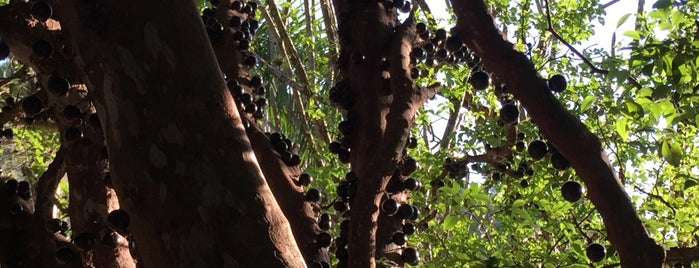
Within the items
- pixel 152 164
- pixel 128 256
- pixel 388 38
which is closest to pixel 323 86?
pixel 388 38

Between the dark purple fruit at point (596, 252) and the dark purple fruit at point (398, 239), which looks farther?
the dark purple fruit at point (398, 239)

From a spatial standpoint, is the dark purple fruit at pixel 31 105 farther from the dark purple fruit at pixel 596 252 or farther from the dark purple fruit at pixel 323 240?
the dark purple fruit at pixel 596 252

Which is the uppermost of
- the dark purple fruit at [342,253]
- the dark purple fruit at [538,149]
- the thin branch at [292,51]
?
the thin branch at [292,51]

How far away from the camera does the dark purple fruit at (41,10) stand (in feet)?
7.62

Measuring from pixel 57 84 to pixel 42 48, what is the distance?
0.15 m

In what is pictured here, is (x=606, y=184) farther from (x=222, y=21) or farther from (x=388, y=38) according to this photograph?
(x=222, y=21)

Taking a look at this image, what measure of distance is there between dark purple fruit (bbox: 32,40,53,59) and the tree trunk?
0.81 meters

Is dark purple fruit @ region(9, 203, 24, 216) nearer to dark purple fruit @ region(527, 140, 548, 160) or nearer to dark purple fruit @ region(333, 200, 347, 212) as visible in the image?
dark purple fruit @ region(333, 200, 347, 212)

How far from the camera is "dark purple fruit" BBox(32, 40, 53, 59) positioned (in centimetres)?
238

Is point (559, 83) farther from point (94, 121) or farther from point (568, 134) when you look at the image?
point (94, 121)

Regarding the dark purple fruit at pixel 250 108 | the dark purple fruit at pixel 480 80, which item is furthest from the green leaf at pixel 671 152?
the dark purple fruit at pixel 250 108

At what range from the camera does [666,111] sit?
193cm

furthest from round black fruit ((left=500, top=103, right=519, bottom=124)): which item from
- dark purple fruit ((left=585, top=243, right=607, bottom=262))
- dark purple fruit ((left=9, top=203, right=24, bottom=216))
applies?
dark purple fruit ((left=9, top=203, right=24, bottom=216))

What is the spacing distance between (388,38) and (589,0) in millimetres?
2365
